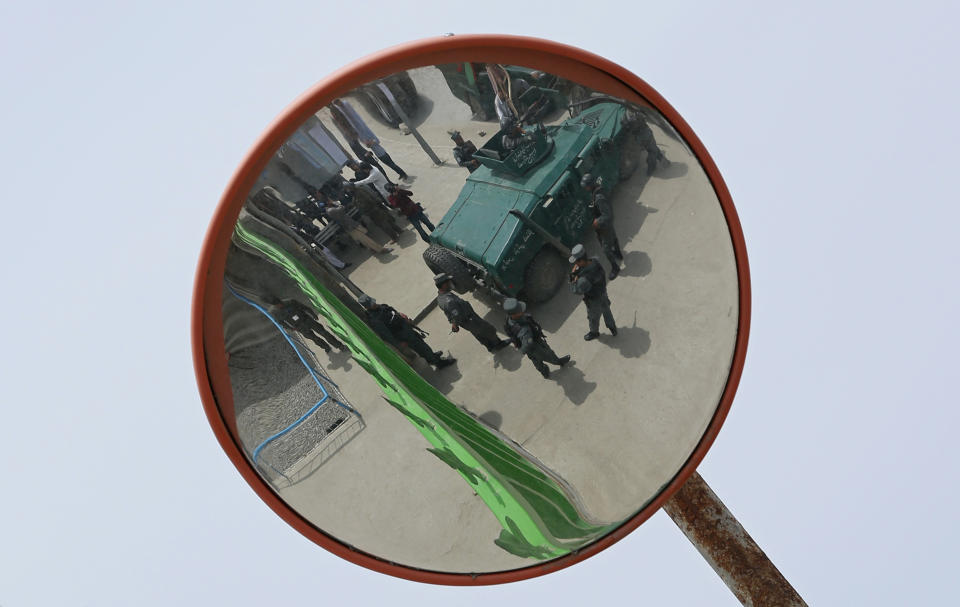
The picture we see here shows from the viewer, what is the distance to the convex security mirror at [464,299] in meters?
A: 2.24

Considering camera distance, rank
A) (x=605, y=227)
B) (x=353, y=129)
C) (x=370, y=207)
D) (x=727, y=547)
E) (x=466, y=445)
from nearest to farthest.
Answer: (x=353, y=129) → (x=370, y=207) → (x=605, y=227) → (x=466, y=445) → (x=727, y=547)

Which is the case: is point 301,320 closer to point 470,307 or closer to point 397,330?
point 397,330

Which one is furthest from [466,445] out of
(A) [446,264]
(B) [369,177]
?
(B) [369,177]

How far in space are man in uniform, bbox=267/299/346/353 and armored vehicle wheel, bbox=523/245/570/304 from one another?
969 mm

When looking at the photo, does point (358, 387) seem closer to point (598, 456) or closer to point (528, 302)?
point (528, 302)

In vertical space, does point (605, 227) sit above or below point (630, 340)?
above

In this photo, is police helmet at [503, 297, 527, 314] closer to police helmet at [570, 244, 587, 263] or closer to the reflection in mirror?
the reflection in mirror

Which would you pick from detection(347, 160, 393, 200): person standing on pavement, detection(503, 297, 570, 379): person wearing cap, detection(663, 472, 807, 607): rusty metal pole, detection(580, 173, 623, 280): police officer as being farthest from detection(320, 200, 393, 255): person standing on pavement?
detection(663, 472, 807, 607): rusty metal pole

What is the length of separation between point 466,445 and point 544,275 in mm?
987

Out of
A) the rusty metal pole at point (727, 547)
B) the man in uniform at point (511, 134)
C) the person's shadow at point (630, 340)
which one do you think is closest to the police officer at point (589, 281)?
the person's shadow at point (630, 340)

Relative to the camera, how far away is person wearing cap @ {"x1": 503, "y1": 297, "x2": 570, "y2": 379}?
8.02ft

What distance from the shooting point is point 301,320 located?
238 cm

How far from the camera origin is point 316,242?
2.25 m

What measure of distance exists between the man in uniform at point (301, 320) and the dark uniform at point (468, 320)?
549 mm
